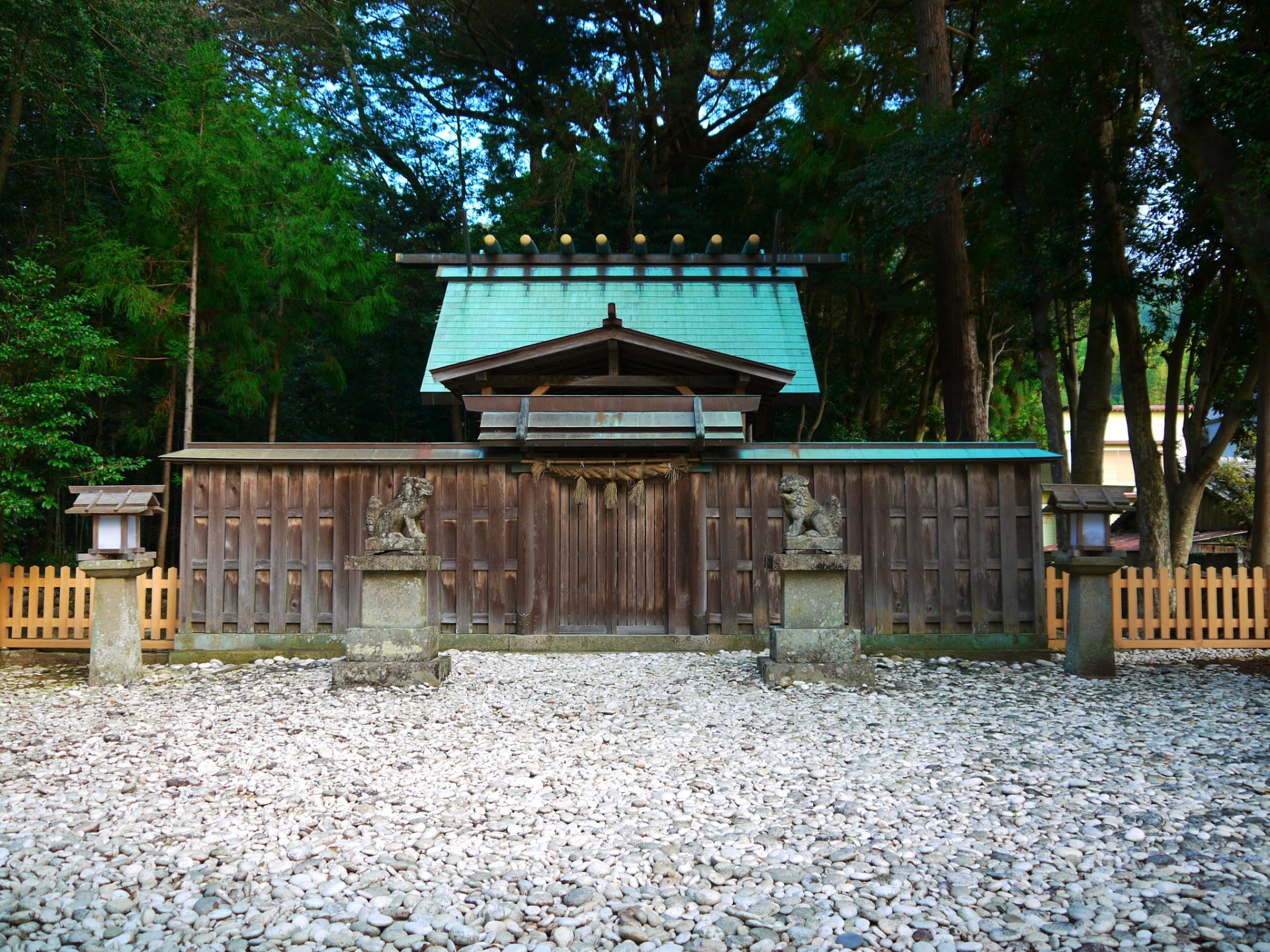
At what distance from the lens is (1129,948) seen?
2654 mm

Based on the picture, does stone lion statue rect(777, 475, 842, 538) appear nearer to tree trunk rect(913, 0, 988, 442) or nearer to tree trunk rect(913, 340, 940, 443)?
tree trunk rect(913, 0, 988, 442)

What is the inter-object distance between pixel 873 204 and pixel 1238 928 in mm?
12160

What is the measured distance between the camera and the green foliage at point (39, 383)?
9172 millimetres

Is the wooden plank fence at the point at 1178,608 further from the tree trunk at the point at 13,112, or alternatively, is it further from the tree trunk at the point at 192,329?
the tree trunk at the point at 13,112

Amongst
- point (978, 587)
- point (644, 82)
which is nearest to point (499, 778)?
point (978, 587)

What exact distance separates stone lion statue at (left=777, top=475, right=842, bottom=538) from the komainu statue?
3.46m

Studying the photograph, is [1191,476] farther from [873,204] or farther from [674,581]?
[674,581]

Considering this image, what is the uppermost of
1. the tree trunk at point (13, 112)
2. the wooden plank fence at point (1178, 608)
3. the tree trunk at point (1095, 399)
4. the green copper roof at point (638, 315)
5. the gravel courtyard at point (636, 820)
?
the tree trunk at point (13, 112)

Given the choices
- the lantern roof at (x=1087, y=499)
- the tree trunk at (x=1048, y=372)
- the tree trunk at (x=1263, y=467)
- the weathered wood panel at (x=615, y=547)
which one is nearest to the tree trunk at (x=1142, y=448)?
the tree trunk at (x=1048, y=372)

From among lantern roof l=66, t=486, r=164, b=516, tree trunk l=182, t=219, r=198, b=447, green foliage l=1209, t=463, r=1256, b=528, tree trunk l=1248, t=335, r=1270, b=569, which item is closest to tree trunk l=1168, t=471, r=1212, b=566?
tree trunk l=1248, t=335, r=1270, b=569

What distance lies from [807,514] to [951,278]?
7.11m

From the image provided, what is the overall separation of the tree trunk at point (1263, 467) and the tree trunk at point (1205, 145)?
8.73ft

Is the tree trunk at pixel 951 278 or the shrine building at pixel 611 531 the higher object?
the tree trunk at pixel 951 278

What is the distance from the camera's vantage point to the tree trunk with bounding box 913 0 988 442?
12141 mm
